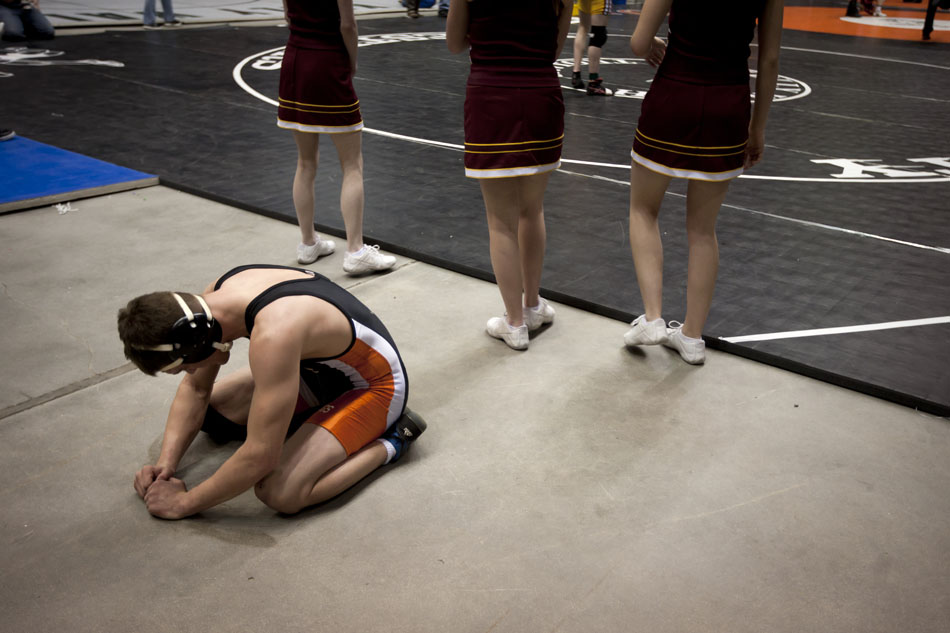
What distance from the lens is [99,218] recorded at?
4.83 metres

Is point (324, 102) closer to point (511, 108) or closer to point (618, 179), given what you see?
point (511, 108)

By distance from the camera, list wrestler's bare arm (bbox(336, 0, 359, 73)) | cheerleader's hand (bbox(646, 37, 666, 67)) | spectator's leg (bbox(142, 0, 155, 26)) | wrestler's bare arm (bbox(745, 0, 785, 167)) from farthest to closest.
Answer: spectator's leg (bbox(142, 0, 155, 26)) < wrestler's bare arm (bbox(336, 0, 359, 73)) < cheerleader's hand (bbox(646, 37, 666, 67)) < wrestler's bare arm (bbox(745, 0, 785, 167))

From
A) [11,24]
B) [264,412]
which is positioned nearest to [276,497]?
[264,412]

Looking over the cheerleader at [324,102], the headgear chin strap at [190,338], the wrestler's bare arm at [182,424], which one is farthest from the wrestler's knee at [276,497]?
the cheerleader at [324,102]

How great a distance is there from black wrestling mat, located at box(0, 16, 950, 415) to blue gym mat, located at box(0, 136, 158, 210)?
18cm

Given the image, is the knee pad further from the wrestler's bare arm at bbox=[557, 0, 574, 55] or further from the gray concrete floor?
the gray concrete floor

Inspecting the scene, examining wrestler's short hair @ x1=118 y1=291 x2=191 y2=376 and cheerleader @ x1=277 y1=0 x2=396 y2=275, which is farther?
cheerleader @ x1=277 y1=0 x2=396 y2=275

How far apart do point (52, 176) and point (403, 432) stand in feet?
12.8

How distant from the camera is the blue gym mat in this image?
5031mm

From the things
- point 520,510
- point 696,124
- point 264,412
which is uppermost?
point 696,124

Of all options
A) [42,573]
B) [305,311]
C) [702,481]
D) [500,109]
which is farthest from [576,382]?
[42,573]

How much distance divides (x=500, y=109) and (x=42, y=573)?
2.10m

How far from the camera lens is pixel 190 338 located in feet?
6.86

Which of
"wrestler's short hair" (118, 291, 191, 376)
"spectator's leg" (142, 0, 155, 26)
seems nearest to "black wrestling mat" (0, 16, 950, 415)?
"spectator's leg" (142, 0, 155, 26)
